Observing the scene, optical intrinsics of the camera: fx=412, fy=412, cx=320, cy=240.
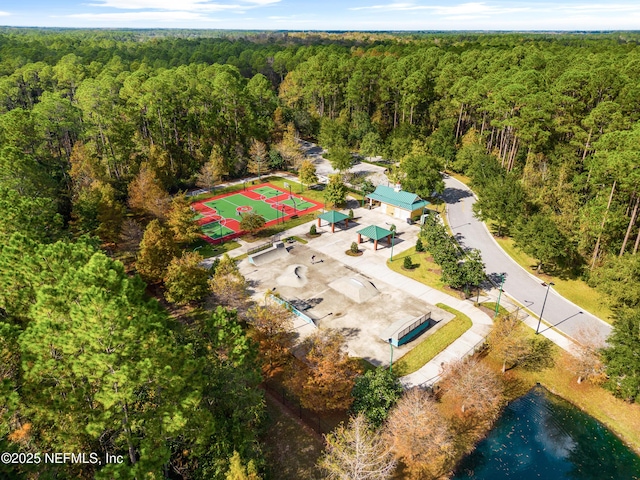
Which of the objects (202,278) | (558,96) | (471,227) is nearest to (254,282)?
(202,278)

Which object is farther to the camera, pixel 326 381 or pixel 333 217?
pixel 333 217

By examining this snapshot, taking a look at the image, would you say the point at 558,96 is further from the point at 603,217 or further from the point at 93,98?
the point at 93,98

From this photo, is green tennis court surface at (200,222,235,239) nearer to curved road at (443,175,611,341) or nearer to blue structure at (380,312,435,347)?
blue structure at (380,312,435,347)

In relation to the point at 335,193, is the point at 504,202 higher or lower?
higher

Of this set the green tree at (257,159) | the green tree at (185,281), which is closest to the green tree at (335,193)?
the green tree at (257,159)

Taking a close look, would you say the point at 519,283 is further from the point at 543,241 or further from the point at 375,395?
the point at 375,395

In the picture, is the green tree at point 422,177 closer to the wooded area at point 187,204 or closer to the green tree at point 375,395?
the wooded area at point 187,204

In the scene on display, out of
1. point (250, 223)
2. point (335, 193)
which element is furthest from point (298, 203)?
point (250, 223)
